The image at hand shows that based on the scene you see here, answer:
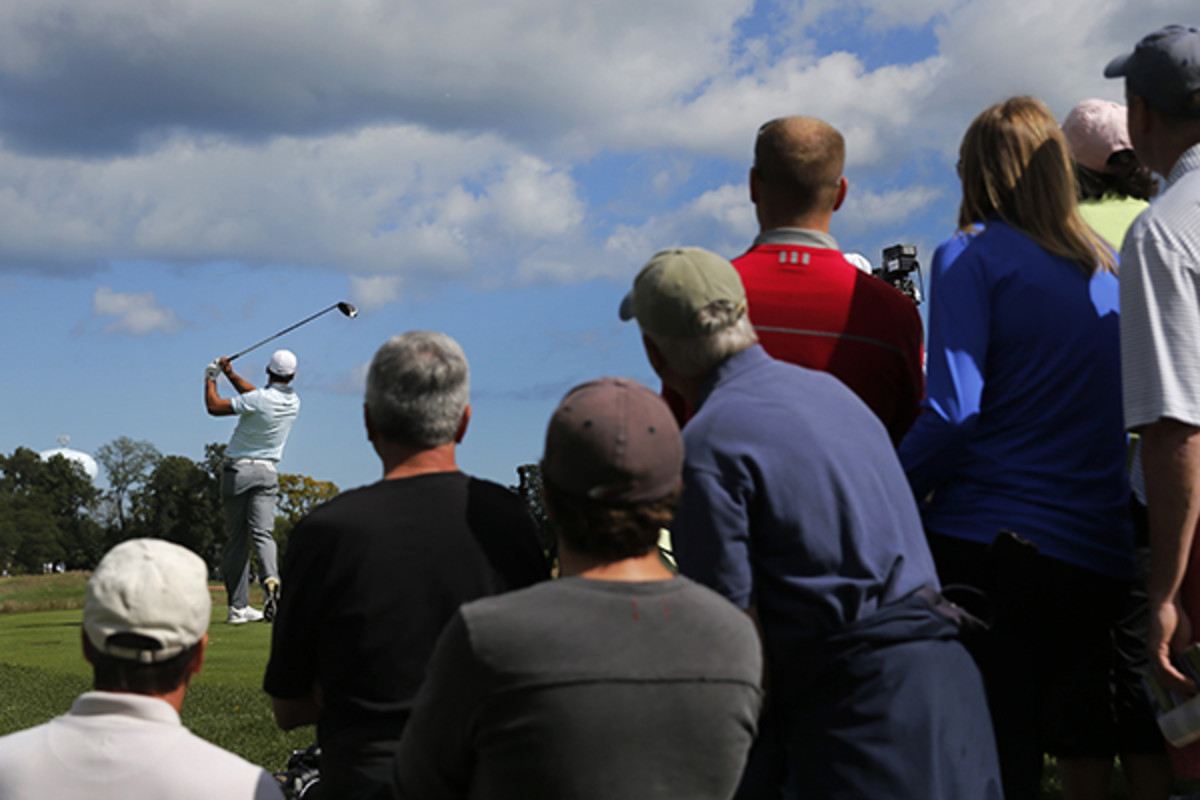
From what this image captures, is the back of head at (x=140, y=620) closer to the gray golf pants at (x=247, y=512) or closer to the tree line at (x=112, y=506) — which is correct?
the gray golf pants at (x=247, y=512)

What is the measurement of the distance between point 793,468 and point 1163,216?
1062mm

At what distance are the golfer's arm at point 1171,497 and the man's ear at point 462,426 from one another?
154 cm

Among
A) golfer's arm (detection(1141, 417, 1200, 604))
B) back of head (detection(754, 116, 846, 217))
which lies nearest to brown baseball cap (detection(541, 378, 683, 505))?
golfer's arm (detection(1141, 417, 1200, 604))

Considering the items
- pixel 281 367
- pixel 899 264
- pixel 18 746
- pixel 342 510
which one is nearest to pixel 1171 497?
pixel 342 510

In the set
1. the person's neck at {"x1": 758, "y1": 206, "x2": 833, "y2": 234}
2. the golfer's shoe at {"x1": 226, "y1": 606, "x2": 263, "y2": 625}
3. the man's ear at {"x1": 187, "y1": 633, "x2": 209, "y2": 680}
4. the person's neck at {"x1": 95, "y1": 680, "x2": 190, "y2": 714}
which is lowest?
the golfer's shoe at {"x1": 226, "y1": 606, "x2": 263, "y2": 625}

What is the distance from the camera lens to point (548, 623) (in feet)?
6.62

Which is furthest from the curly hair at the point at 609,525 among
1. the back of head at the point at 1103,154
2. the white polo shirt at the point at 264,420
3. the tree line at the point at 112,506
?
the tree line at the point at 112,506

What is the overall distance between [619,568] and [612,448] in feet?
0.68

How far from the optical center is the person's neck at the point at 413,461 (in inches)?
114

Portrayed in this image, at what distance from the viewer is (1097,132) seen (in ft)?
12.0

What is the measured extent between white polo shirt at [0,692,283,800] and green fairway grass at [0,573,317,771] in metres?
3.53

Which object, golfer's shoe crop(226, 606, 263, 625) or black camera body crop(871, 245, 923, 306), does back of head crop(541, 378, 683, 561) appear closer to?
black camera body crop(871, 245, 923, 306)

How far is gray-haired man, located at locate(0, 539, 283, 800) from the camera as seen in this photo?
88.7 inches

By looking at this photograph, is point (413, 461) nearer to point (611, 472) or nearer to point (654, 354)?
point (654, 354)
